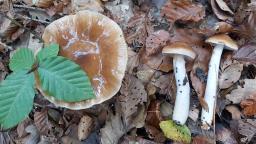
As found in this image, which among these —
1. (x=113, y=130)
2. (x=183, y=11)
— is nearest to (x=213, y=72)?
(x=183, y=11)

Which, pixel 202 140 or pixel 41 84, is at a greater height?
pixel 41 84

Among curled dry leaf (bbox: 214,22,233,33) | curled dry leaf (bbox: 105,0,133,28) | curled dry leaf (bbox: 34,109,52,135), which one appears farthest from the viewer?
curled dry leaf (bbox: 105,0,133,28)

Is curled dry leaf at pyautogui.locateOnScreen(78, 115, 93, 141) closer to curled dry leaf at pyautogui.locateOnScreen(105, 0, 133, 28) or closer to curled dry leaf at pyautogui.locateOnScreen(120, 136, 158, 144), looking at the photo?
curled dry leaf at pyautogui.locateOnScreen(120, 136, 158, 144)

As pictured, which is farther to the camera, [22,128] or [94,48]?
[22,128]

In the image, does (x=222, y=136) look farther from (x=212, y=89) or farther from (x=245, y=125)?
(x=212, y=89)

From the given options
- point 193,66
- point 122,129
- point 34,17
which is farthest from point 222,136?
point 34,17

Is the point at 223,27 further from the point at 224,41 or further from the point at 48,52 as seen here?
the point at 48,52

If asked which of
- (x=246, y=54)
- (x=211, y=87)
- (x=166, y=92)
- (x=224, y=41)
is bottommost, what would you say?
(x=166, y=92)

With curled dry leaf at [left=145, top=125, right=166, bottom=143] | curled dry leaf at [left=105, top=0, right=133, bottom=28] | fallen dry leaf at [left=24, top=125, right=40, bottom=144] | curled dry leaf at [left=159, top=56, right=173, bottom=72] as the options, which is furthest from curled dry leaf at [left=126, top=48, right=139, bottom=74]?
fallen dry leaf at [left=24, top=125, right=40, bottom=144]
